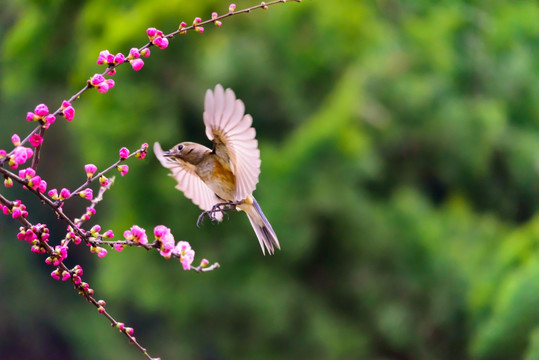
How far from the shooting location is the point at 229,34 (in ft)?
15.6

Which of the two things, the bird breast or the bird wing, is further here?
the bird breast

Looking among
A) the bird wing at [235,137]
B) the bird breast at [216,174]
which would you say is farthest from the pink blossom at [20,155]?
the bird breast at [216,174]

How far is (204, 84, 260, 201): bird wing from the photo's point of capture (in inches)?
56.6

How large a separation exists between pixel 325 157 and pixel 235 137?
2.90 meters

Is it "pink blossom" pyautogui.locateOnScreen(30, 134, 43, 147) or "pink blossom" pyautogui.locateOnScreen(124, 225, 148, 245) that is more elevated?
"pink blossom" pyautogui.locateOnScreen(30, 134, 43, 147)

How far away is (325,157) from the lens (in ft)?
14.8

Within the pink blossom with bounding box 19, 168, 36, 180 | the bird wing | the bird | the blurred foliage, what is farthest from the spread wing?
the blurred foliage

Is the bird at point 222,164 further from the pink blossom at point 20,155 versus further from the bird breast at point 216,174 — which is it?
the pink blossom at point 20,155

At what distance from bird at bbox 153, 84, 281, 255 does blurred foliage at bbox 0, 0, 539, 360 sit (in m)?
2.39

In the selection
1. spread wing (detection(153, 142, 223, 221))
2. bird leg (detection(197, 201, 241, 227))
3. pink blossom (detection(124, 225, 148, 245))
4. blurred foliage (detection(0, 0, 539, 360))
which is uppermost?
blurred foliage (detection(0, 0, 539, 360))

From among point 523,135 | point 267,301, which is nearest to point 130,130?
point 267,301

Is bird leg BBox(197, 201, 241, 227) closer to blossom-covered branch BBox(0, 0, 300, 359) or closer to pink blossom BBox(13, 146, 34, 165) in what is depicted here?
blossom-covered branch BBox(0, 0, 300, 359)

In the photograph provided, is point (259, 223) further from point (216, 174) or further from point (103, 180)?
point (103, 180)

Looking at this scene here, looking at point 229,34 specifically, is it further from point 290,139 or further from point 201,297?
point 201,297
